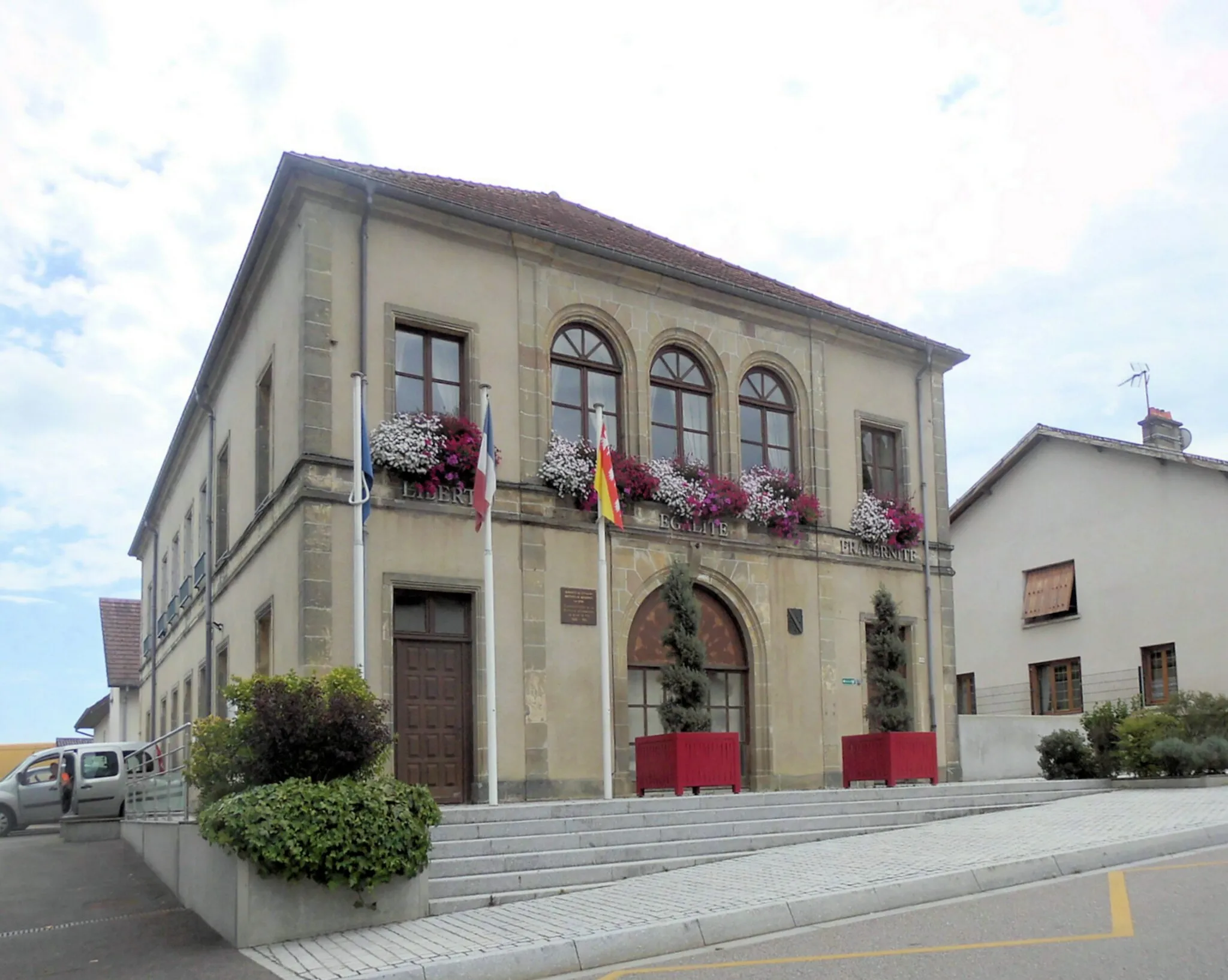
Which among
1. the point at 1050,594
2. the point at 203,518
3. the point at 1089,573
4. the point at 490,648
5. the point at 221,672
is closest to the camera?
Result: the point at 490,648

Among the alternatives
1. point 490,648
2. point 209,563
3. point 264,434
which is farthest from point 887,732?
point 209,563

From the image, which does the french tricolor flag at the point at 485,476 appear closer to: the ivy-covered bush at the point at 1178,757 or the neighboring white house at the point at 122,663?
the ivy-covered bush at the point at 1178,757

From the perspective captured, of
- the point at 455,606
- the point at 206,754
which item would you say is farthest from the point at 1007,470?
the point at 206,754

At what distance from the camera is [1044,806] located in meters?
15.0

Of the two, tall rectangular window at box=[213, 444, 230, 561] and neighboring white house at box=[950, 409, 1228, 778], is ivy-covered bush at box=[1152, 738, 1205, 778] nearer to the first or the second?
neighboring white house at box=[950, 409, 1228, 778]

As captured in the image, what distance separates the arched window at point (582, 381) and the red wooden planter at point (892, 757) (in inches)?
199

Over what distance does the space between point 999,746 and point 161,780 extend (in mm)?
14371

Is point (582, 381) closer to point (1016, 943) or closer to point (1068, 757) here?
point (1068, 757)

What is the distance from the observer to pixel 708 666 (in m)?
17.5

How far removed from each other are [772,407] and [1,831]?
611 inches

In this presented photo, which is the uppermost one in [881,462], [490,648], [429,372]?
[429,372]

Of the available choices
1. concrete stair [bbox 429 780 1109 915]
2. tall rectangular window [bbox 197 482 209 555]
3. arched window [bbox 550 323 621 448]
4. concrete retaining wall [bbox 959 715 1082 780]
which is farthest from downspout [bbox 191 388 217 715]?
concrete retaining wall [bbox 959 715 1082 780]

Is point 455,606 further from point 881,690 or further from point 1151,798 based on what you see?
point 1151,798

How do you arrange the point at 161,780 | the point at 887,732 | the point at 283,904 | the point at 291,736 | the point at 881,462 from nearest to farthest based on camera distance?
1. the point at 283,904
2. the point at 291,736
3. the point at 161,780
4. the point at 887,732
5. the point at 881,462
